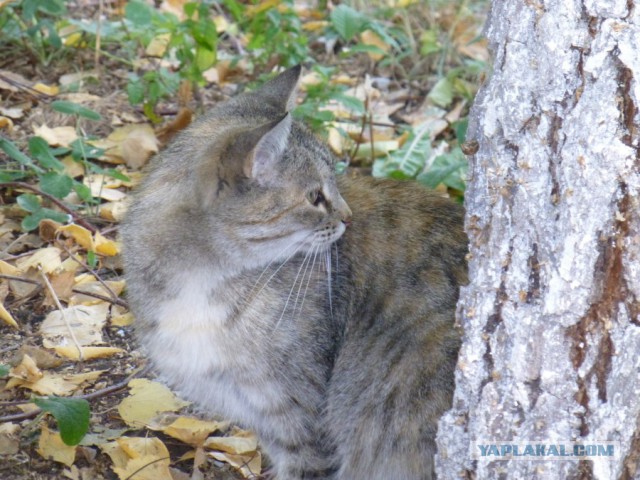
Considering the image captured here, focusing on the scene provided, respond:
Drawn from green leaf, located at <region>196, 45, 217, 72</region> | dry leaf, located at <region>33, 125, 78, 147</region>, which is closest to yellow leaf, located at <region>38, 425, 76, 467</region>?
dry leaf, located at <region>33, 125, 78, 147</region>

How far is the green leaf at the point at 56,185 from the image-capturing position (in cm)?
368

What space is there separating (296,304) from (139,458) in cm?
71

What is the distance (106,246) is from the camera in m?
3.86

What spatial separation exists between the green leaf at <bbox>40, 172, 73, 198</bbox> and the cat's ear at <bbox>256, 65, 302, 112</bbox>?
958 millimetres

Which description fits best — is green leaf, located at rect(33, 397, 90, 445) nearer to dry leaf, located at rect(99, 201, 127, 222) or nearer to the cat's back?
the cat's back

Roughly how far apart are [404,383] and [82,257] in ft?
5.71

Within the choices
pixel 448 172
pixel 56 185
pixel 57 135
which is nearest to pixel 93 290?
pixel 56 185

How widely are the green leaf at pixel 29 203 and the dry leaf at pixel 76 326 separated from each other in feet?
1.44

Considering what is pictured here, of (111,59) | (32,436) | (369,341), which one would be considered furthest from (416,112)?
(32,436)

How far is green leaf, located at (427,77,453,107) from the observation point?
5.27 m

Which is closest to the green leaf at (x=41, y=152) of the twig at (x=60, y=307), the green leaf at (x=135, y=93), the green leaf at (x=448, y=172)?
the twig at (x=60, y=307)

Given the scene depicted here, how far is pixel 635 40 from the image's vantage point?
1977 millimetres

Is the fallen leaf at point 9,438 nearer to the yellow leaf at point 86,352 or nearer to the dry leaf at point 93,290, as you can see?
the yellow leaf at point 86,352

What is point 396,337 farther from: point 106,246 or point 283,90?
point 106,246
